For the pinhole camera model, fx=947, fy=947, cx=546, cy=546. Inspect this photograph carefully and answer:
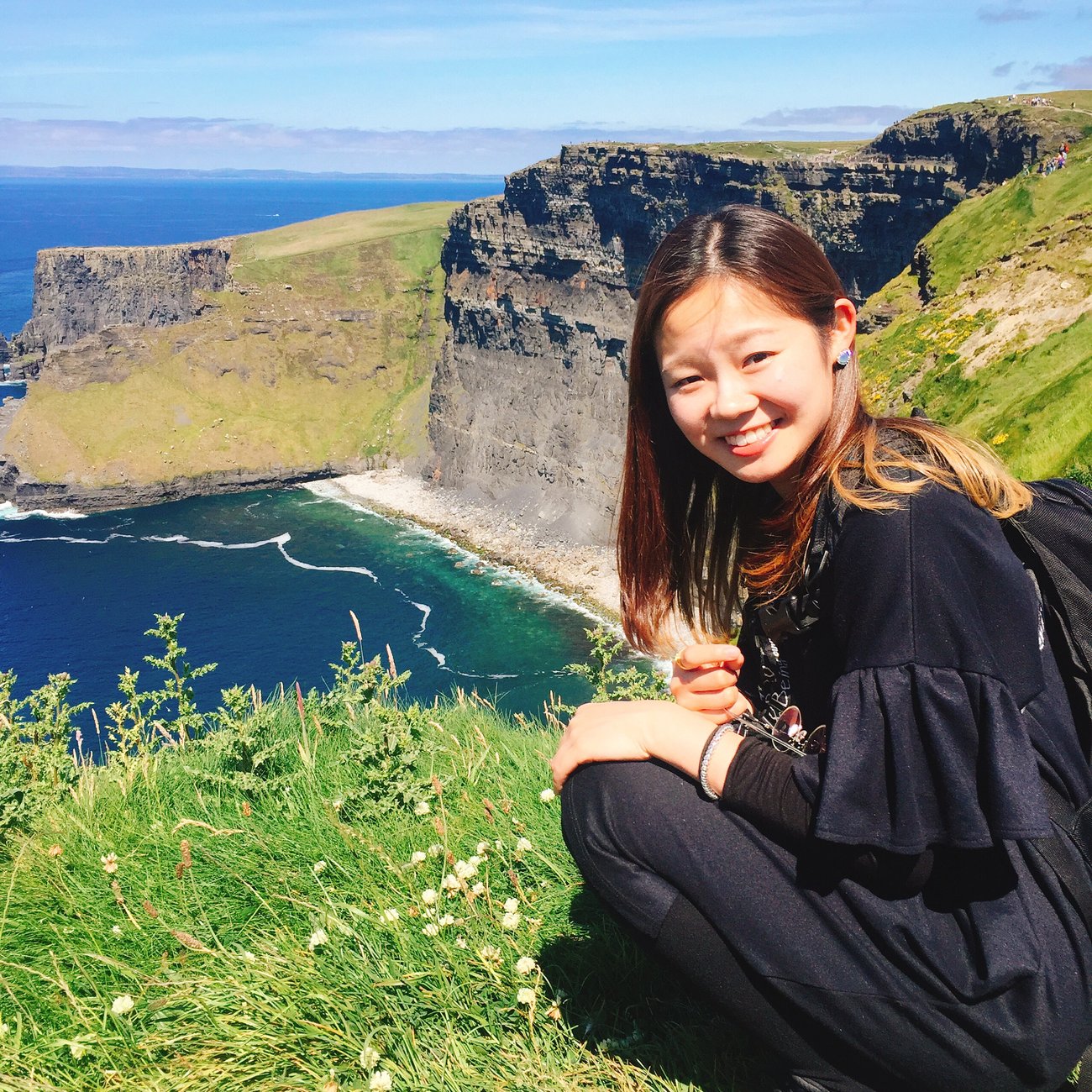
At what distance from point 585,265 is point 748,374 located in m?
116

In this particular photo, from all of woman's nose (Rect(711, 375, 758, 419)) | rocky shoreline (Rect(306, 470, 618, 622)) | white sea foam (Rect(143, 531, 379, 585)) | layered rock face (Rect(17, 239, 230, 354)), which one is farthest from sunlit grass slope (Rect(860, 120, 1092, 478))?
layered rock face (Rect(17, 239, 230, 354))

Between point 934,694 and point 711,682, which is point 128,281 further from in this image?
point 934,694

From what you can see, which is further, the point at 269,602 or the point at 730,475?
the point at 269,602

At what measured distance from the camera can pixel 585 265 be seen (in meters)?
114

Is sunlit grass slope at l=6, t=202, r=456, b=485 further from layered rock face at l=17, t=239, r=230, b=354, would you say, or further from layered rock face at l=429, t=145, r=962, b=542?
layered rock face at l=429, t=145, r=962, b=542

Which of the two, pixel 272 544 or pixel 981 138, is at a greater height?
pixel 981 138

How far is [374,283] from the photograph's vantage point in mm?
146875

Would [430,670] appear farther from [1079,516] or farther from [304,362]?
[304,362]

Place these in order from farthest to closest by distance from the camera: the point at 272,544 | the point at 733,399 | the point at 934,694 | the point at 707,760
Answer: the point at 272,544
the point at 733,399
the point at 707,760
the point at 934,694

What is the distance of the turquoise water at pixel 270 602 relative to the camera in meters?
69.1

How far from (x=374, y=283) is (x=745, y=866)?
152128 millimetres

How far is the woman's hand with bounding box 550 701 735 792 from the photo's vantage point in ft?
11.0

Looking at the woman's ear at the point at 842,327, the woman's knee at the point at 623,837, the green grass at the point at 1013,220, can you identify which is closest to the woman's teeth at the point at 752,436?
the woman's ear at the point at 842,327

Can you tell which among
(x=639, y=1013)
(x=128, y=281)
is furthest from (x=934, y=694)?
(x=128, y=281)
